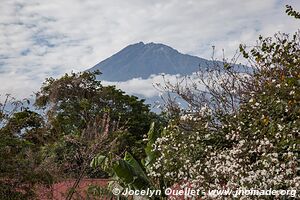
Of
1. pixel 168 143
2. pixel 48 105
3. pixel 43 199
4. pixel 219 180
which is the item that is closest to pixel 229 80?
pixel 168 143

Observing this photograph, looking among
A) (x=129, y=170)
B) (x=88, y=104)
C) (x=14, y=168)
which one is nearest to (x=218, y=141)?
(x=129, y=170)

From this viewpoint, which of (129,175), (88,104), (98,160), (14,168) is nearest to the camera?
(14,168)

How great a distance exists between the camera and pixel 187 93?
9.55 metres

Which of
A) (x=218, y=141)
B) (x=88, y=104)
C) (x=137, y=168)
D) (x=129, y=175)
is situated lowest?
(x=129, y=175)

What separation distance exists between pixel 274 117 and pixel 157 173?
251 cm

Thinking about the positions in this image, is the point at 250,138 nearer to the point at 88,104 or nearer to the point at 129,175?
the point at 129,175

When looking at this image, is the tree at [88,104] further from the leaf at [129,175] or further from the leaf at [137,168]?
the leaf at [129,175]

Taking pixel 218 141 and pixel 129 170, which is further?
pixel 129 170

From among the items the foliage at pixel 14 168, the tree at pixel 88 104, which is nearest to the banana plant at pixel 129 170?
the foliage at pixel 14 168

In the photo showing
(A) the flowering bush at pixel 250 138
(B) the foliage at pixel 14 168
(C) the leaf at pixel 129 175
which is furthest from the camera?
(C) the leaf at pixel 129 175

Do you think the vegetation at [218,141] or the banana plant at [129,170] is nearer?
the vegetation at [218,141]

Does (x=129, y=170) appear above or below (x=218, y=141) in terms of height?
below

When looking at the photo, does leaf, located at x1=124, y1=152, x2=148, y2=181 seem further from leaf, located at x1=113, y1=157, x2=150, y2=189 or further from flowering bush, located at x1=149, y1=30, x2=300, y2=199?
flowering bush, located at x1=149, y1=30, x2=300, y2=199

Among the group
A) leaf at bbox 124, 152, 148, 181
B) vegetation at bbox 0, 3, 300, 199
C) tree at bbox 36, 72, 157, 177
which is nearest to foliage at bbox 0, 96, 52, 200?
vegetation at bbox 0, 3, 300, 199
